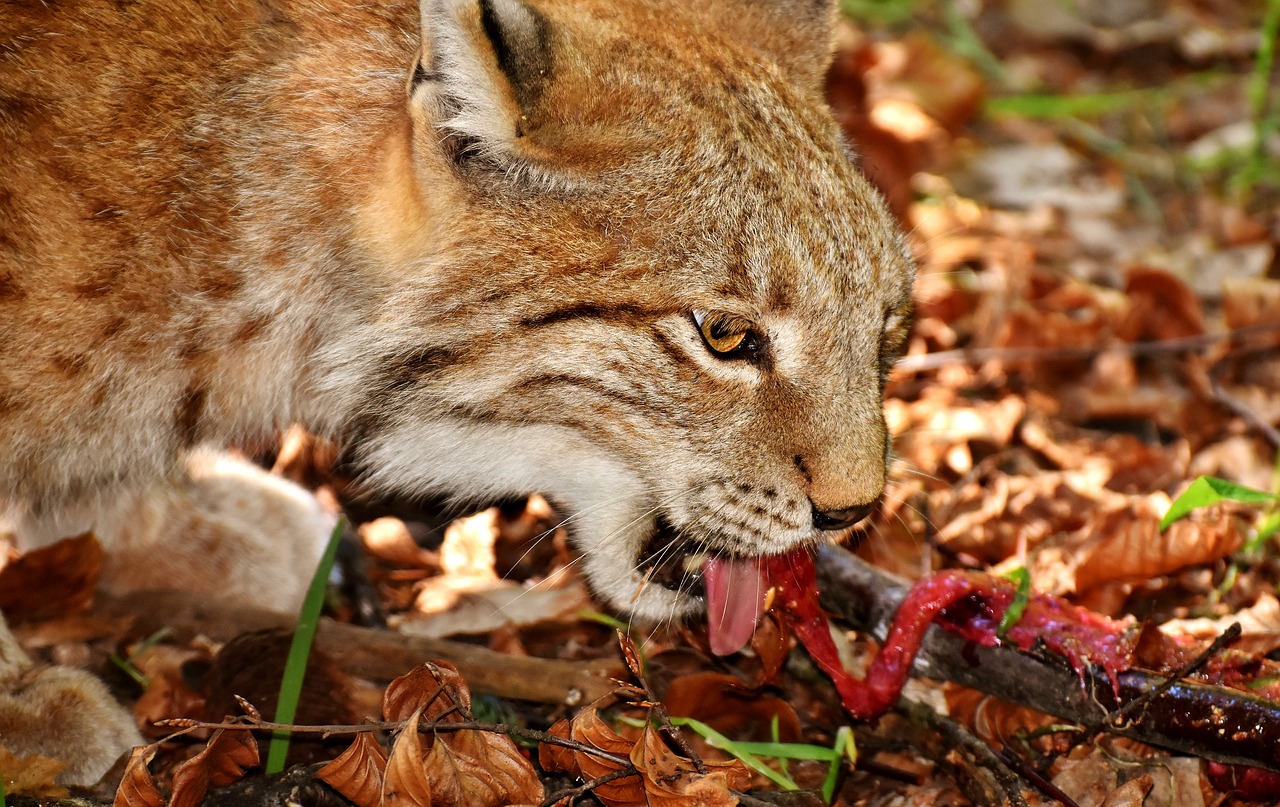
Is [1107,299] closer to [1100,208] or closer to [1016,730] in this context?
[1100,208]

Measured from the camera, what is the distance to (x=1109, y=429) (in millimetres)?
4926

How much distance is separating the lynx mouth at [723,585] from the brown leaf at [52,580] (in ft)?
6.05

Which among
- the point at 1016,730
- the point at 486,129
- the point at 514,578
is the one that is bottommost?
the point at 514,578

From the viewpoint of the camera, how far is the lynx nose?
10.2 ft

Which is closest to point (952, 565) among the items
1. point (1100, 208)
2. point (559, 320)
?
point (559, 320)

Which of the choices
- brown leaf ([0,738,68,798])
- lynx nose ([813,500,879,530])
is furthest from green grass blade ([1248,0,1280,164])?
brown leaf ([0,738,68,798])

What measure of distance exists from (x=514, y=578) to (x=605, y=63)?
195 centimetres

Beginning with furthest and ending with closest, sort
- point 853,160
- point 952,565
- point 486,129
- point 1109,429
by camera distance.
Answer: point 1109,429 → point 952,565 → point 853,160 → point 486,129

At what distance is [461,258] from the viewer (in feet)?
10.0

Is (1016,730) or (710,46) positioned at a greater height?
(710,46)

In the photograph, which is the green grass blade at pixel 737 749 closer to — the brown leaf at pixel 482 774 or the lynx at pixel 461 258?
the lynx at pixel 461 258

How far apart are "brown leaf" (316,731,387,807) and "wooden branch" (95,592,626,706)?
2.12 feet

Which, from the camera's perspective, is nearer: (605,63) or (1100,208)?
(605,63)

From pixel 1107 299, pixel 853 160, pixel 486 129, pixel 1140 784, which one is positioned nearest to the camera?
pixel 486 129
